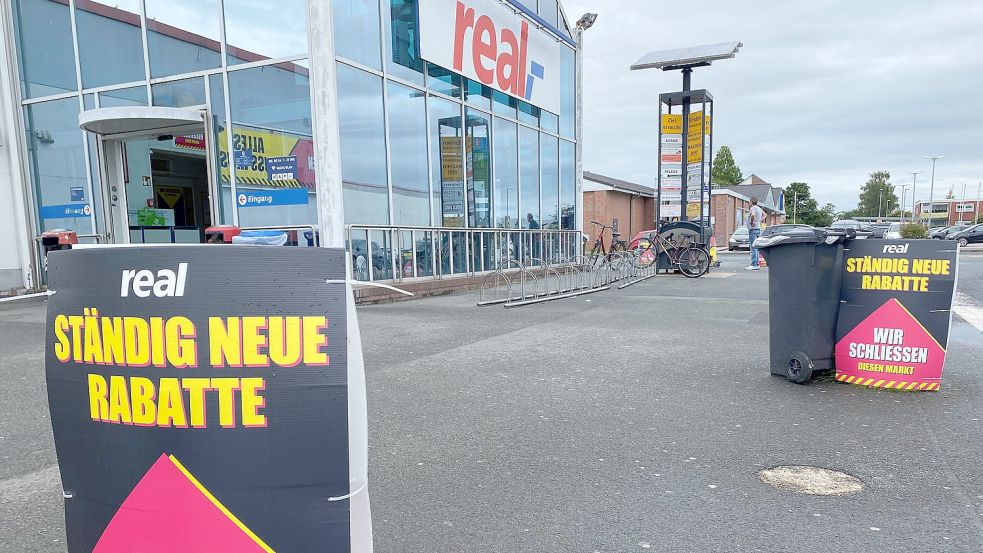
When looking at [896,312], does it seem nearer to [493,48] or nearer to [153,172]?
[493,48]

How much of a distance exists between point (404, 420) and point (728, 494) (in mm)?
2257

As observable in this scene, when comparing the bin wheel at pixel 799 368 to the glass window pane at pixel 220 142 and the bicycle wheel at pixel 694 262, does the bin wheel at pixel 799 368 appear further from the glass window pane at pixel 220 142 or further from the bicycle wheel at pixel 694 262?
the bicycle wheel at pixel 694 262

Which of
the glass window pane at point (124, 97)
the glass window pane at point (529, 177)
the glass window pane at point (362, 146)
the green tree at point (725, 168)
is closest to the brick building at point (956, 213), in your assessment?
the green tree at point (725, 168)

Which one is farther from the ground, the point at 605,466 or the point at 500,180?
the point at 500,180

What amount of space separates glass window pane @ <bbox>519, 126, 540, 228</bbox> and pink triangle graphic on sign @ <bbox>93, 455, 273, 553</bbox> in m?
14.5

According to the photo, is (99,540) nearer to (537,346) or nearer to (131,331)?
(131,331)

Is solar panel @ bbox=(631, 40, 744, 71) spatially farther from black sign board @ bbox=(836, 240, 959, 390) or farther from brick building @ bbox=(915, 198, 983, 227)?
brick building @ bbox=(915, 198, 983, 227)

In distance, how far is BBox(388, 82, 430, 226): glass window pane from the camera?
1148 centimetres

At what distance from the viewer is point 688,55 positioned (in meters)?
15.7

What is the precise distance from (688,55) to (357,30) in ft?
31.3

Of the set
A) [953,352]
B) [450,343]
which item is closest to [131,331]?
[450,343]

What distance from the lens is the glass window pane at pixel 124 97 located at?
36.1 ft

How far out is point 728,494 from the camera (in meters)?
3.05

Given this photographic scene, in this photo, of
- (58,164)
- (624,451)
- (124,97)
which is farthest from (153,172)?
(624,451)
